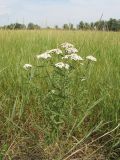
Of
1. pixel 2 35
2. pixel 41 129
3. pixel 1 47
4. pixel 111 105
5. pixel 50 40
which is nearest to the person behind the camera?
pixel 41 129

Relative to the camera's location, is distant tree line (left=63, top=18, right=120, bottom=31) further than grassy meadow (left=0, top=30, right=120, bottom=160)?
Yes

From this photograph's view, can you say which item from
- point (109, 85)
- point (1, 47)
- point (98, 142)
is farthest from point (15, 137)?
point (1, 47)

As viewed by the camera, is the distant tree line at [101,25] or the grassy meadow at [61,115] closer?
the grassy meadow at [61,115]

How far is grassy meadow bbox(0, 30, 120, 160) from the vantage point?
252 centimetres

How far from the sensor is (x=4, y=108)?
9.59 feet

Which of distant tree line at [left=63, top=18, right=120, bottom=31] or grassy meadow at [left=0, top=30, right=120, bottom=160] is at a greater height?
distant tree line at [left=63, top=18, right=120, bottom=31]

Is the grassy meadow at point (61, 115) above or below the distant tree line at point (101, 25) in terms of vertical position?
below

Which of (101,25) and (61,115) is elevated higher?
(101,25)

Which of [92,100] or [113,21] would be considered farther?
[113,21]

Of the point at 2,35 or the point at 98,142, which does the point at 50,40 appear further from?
the point at 98,142

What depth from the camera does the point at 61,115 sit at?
2.51 meters

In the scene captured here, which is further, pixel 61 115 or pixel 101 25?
pixel 101 25

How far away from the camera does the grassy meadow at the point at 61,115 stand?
99.2 inches

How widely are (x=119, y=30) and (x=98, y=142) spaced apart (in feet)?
9.77
